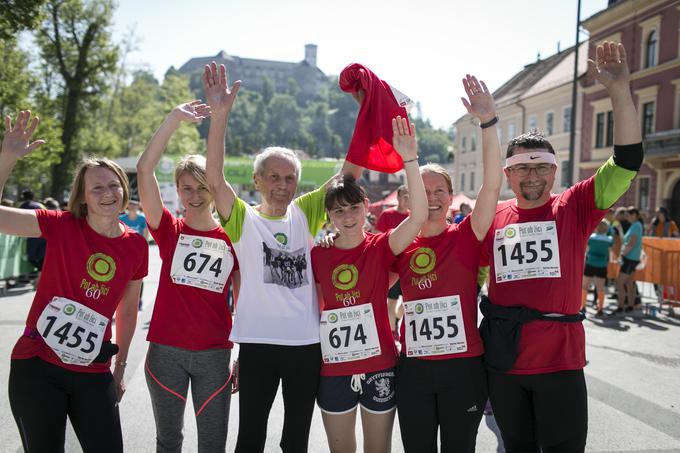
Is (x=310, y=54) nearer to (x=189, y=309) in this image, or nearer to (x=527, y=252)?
(x=189, y=309)

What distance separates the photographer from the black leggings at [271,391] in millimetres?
2662

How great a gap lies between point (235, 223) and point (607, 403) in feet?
13.1

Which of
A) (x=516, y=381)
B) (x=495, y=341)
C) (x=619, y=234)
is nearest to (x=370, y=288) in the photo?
(x=495, y=341)

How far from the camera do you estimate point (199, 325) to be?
2.79 m

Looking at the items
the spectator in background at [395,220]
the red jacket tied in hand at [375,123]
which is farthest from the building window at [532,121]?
the red jacket tied in hand at [375,123]

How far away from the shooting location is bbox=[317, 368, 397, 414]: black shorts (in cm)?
271

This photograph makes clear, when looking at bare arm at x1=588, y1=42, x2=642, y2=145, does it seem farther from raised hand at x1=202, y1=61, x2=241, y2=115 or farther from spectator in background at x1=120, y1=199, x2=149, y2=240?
spectator in background at x1=120, y1=199, x2=149, y2=240

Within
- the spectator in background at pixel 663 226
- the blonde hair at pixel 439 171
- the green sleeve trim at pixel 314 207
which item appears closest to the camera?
the blonde hair at pixel 439 171

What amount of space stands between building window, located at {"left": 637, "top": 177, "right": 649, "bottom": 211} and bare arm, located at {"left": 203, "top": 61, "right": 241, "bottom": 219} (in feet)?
83.4

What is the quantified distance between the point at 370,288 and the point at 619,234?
397 inches

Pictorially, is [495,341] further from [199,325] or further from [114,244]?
[114,244]

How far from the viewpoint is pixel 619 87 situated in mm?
2645

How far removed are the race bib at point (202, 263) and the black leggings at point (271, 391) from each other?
1.36 feet

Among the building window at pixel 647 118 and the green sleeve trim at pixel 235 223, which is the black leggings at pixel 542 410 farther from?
the building window at pixel 647 118
